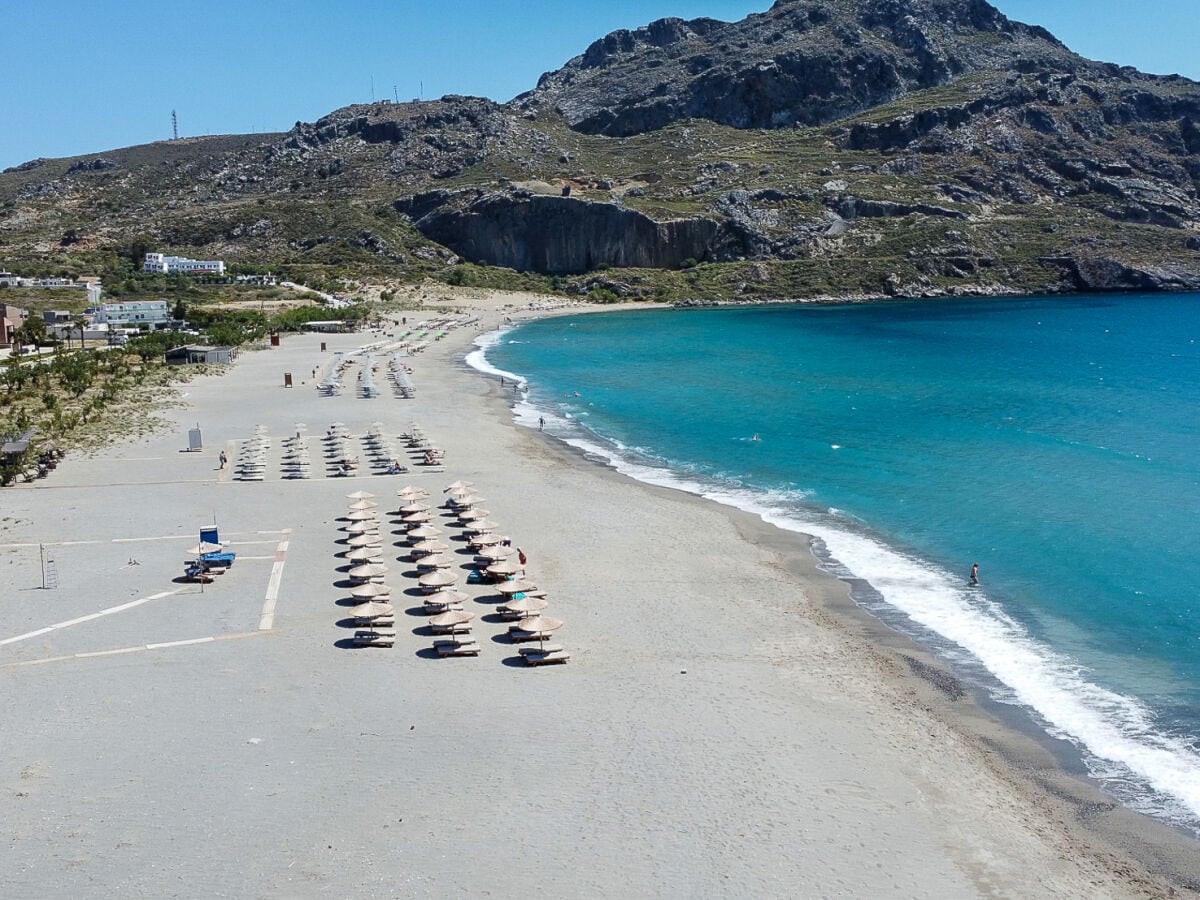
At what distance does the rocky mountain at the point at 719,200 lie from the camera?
5655 inches

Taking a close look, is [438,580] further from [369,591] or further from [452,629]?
[452,629]

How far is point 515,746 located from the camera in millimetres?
18438

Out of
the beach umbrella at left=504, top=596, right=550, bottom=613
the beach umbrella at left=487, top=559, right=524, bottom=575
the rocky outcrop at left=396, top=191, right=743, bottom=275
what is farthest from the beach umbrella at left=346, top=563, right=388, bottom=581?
the rocky outcrop at left=396, top=191, right=743, bottom=275

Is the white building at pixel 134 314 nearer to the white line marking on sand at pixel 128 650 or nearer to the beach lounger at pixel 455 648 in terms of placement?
the white line marking on sand at pixel 128 650

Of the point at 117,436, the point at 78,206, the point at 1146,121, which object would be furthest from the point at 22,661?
the point at 1146,121

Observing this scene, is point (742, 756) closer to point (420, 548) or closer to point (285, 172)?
point (420, 548)

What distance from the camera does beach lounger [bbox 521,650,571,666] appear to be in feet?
72.9

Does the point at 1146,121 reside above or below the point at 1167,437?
above

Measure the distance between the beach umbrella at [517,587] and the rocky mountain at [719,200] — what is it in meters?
114

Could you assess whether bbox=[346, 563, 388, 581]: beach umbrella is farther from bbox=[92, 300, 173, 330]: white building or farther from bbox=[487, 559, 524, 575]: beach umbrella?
bbox=[92, 300, 173, 330]: white building

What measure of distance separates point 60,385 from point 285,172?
12810 cm

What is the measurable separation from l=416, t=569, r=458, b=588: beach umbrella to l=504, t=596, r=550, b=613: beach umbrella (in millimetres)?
1723

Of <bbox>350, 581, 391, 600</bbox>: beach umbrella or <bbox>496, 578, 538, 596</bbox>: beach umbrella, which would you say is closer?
<bbox>350, 581, 391, 600</bbox>: beach umbrella

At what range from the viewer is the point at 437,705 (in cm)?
2002
